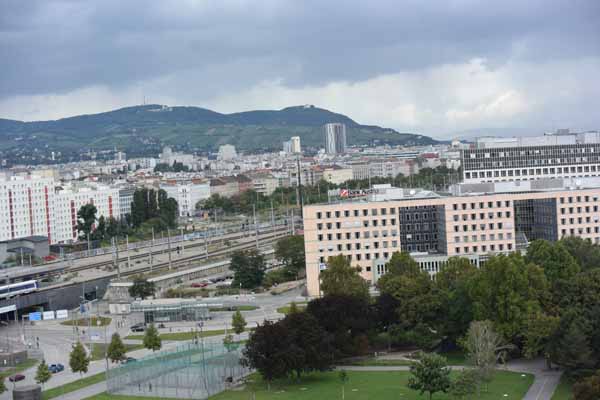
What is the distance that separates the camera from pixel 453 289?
4531 cm

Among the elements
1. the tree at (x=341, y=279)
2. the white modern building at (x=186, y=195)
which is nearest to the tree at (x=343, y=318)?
the tree at (x=341, y=279)

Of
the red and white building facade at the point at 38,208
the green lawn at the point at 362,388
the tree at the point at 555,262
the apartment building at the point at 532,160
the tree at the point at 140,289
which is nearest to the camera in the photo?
the green lawn at the point at 362,388

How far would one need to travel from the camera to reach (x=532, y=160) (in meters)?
98.2

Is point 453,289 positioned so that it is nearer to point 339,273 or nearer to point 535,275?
point 535,275

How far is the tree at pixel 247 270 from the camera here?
225ft

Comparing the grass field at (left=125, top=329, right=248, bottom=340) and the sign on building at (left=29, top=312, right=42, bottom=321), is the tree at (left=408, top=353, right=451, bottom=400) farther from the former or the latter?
the sign on building at (left=29, top=312, right=42, bottom=321)

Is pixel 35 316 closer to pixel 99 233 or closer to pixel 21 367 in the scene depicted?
pixel 21 367

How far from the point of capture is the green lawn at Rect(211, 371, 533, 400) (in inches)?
1389

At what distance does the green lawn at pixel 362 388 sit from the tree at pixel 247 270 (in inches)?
1120

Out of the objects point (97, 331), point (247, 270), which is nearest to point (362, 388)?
point (97, 331)

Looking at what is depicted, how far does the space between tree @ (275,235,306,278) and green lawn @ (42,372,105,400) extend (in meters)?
30.5

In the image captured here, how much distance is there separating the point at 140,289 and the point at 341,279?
1875cm

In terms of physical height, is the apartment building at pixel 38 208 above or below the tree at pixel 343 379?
above

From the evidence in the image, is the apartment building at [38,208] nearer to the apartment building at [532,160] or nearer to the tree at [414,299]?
the apartment building at [532,160]
